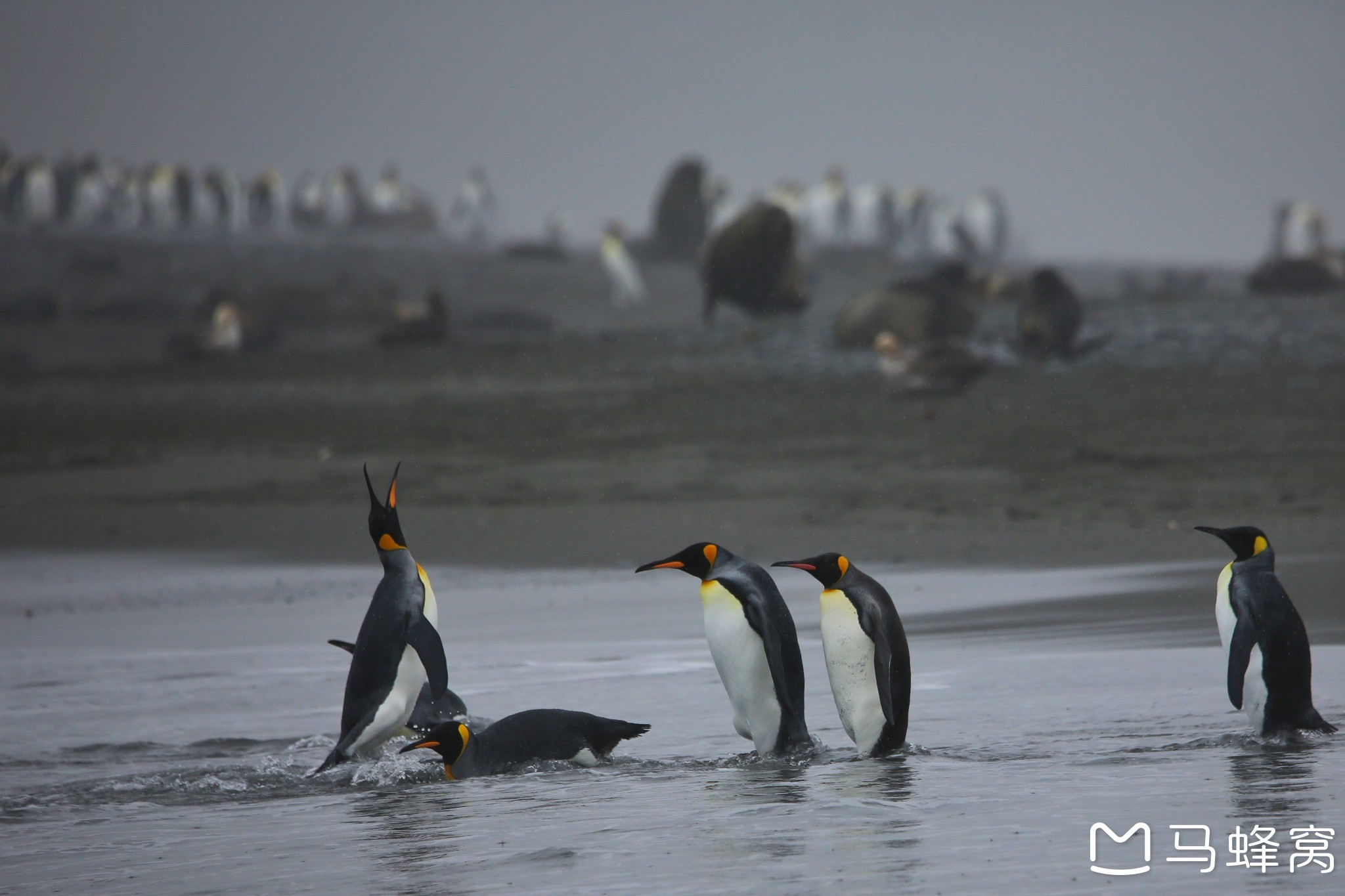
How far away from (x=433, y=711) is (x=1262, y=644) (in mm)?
2198

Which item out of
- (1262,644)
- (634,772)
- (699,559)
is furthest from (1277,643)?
(634,772)

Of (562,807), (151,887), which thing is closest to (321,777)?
(562,807)

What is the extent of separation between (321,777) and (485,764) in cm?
42

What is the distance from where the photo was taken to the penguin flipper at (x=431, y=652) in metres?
4.74

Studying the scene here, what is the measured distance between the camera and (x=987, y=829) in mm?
3531

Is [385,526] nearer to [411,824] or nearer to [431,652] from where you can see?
[431,652]

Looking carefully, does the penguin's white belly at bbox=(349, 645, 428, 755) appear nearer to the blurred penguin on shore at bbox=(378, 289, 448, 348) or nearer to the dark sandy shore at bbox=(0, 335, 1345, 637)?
the dark sandy shore at bbox=(0, 335, 1345, 637)

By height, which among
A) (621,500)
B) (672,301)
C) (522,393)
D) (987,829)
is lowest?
(987,829)

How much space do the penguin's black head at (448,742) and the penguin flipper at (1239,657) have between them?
1951mm

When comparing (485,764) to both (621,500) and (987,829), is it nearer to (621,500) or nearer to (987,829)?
(987,829)

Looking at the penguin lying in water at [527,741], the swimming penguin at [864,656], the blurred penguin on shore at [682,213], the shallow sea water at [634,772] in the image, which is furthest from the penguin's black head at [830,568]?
the blurred penguin on shore at [682,213]

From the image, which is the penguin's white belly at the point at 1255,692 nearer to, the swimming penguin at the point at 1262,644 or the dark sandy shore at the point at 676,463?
the swimming penguin at the point at 1262,644

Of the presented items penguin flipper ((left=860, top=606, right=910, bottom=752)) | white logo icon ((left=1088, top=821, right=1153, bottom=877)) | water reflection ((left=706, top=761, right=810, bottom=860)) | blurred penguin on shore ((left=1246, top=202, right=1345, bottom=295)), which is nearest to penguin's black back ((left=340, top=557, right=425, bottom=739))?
water reflection ((left=706, top=761, right=810, bottom=860))

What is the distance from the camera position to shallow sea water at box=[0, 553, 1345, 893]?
3365mm
